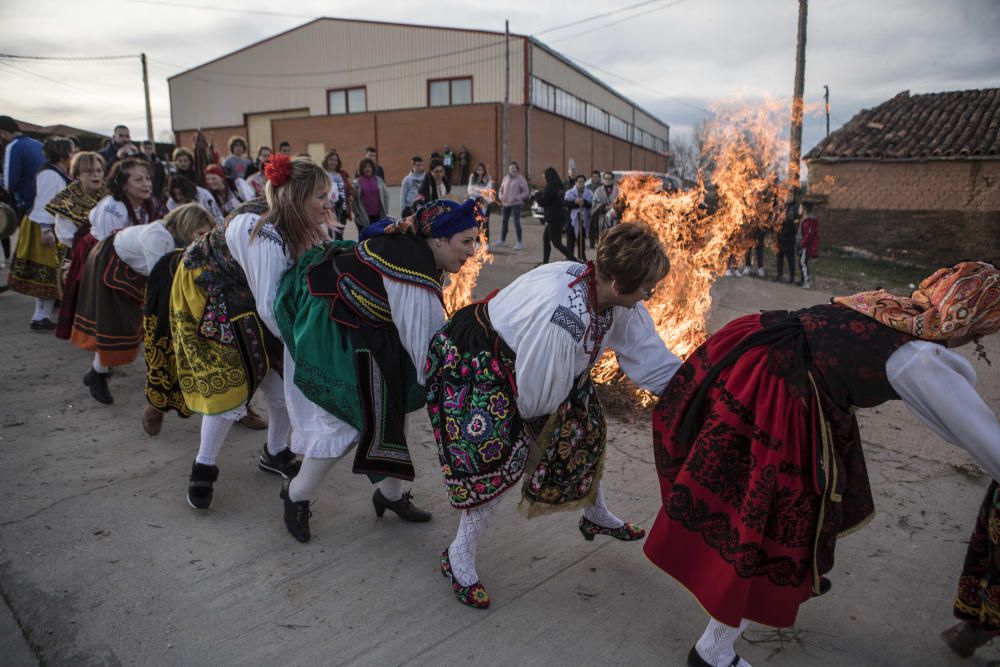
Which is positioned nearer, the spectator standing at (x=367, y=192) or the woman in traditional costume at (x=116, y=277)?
the woman in traditional costume at (x=116, y=277)

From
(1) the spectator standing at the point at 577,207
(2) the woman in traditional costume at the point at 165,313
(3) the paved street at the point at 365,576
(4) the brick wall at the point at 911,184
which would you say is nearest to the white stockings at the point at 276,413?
(3) the paved street at the point at 365,576

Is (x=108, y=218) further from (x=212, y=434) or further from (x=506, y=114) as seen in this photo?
(x=506, y=114)

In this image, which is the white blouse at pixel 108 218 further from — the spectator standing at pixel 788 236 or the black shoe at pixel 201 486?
the spectator standing at pixel 788 236

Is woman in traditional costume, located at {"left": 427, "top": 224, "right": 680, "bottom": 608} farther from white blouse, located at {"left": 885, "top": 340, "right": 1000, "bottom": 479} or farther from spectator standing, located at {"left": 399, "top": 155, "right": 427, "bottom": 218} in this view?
spectator standing, located at {"left": 399, "top": 155, "right": 427, "bottom": 218}

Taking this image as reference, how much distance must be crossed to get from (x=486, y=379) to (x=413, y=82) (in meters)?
26.3

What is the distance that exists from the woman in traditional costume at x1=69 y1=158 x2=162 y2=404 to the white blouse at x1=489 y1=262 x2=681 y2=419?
323 cm

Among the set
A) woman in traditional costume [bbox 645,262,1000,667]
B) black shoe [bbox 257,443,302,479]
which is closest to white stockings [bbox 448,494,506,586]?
woman in traditional costume [bbox 645,262,1000,667]

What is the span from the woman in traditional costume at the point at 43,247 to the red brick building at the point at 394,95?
1871 centimetres

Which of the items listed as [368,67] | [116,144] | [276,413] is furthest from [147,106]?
[276,413]

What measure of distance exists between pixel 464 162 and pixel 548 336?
918 inches

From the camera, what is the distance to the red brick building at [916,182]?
44.8 ft

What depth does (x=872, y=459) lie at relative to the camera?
12.9 ft

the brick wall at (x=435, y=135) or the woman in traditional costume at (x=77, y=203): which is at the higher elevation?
the brick wall at (x=435, y=135)

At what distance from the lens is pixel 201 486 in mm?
3234
